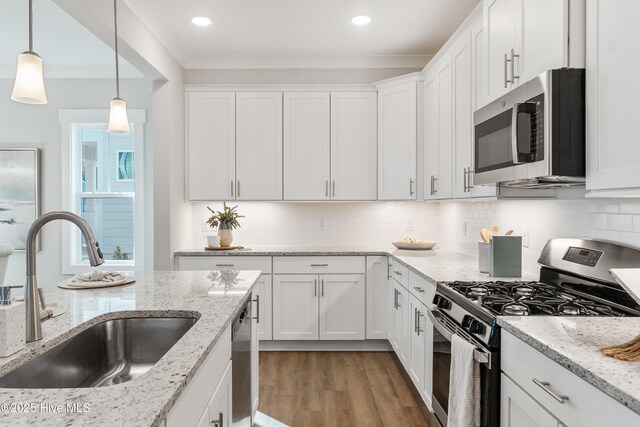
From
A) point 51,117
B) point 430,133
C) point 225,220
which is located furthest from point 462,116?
point 51,117

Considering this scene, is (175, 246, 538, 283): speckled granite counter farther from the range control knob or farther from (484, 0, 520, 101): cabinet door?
(484, 0, 520, 101): cabinet door

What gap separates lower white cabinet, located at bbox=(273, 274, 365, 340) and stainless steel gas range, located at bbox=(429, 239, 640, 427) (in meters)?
1.63

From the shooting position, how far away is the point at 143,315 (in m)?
1.60

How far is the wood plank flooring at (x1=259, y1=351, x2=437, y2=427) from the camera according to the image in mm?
2688

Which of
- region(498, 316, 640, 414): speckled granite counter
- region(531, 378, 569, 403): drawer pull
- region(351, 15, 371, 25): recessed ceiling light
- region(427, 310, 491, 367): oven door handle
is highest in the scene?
region(351, 15, 371, 25): recessed ceiling light

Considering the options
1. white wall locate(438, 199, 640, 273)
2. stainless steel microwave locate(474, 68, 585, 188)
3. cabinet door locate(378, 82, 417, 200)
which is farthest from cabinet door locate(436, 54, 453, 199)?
stainless steel microwave locate(474, 68, 585, 188)

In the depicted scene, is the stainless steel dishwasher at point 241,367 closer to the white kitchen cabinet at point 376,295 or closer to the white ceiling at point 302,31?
the white kitchen cabinet at point 376,295

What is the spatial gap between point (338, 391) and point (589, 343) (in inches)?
83.9

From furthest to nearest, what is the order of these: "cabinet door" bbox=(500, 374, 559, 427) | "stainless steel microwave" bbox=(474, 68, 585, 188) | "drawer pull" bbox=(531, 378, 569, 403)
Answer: "stainless steel microwave" bbox=(474, 68, 585, 188) → "cabinet door" bbox=(500, 374, 559, 427) → "drawer pull" bbox=(531, 378, 569, 403)

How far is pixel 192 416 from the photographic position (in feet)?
3.68

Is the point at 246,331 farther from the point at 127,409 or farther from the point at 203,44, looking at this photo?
the point at 203,44

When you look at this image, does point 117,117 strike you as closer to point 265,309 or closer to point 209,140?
point 209,140

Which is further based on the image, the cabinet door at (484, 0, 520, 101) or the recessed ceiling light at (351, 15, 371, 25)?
the recessed ceiling light at (351, 15, 371, 25)

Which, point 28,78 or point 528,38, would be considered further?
point 528,38
